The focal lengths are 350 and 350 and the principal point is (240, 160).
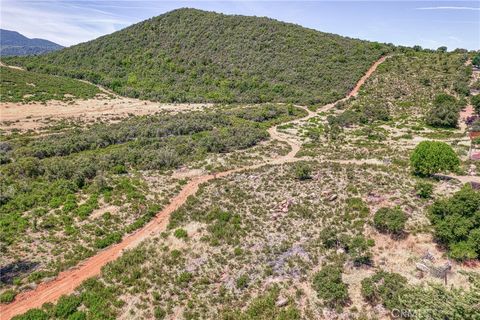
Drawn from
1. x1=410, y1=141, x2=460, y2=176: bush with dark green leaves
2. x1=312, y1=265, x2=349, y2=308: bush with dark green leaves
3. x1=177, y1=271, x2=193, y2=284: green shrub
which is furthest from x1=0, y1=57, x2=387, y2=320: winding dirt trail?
x1=410, y1=141, x2=460, y2=176: bush with dark green leaves

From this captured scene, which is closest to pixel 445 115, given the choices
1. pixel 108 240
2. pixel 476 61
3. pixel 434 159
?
pixel 434 159

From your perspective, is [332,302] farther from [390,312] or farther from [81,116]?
[81,116]

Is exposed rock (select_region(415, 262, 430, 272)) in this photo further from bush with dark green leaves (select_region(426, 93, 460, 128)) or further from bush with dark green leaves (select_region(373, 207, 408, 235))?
bush with dark green leaves (select_region(426, 93, 460, 128))

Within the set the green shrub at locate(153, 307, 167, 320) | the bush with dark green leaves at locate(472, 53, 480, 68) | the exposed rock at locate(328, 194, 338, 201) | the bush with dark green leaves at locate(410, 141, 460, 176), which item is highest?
the bush with dark green leaves at locate(472, 53, 480, 68)

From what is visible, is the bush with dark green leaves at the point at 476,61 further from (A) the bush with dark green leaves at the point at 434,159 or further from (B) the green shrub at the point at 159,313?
(B) the green shrub at the point at 159,313

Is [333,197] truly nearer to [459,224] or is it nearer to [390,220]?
[390,220]

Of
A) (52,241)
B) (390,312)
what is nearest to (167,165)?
(52,241)

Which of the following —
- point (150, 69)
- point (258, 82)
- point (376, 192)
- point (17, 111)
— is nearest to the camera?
point (376, 192)
